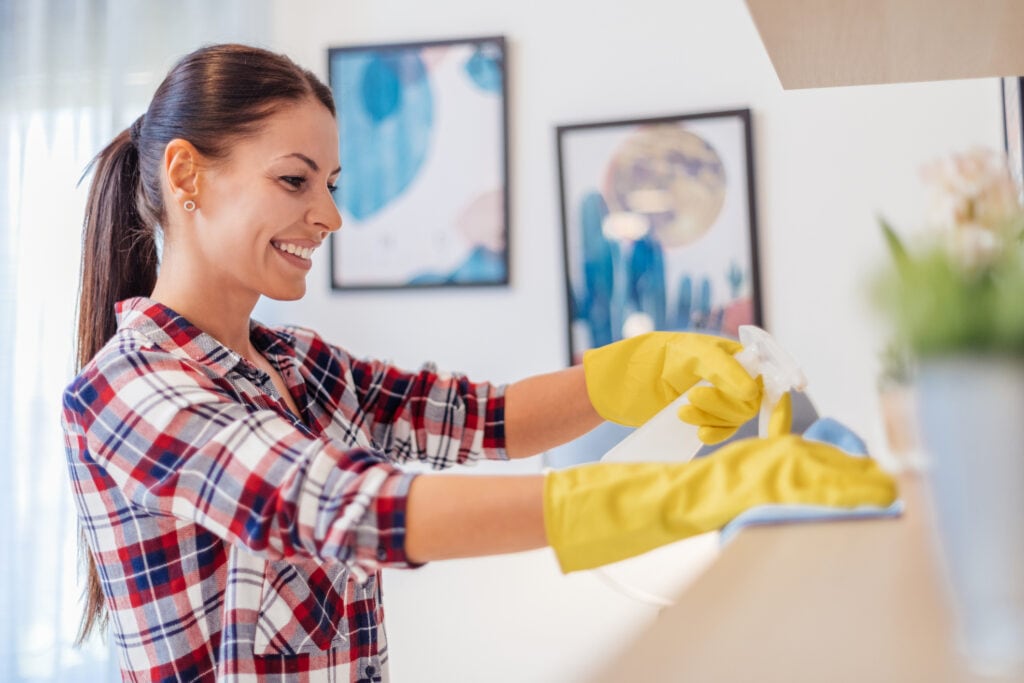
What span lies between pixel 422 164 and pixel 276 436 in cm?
145

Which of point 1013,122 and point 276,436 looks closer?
point 276,436

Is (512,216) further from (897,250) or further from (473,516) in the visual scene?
(897,250)

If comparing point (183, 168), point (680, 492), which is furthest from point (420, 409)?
point (680, 492)

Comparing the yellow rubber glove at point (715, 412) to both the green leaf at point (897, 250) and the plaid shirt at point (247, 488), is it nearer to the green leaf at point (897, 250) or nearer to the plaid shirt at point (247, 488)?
the plaid shirt at point (247, 488)

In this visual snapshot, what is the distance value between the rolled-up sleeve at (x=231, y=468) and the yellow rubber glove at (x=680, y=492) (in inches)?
5.3

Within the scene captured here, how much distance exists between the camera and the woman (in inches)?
26.2

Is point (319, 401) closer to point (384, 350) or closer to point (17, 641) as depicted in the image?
point (384, 350)

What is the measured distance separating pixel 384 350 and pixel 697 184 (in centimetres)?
77

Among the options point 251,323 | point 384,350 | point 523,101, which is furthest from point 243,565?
point 523,101

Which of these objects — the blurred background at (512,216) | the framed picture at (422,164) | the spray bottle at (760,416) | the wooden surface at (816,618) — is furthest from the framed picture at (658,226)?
the wooden surface at (816,618)

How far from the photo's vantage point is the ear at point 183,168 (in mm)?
1100

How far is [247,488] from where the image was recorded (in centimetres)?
76

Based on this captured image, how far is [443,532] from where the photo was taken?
71 cm

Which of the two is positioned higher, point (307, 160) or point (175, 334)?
point (307, 160)
